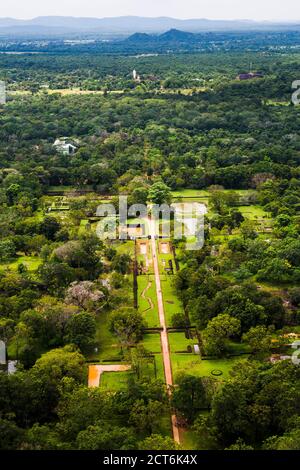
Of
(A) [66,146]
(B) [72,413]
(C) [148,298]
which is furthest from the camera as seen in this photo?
(A) [66,146]

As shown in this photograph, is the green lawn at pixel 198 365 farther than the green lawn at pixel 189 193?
No

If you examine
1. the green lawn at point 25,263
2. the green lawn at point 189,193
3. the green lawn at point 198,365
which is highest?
the green lawn at point 189,193

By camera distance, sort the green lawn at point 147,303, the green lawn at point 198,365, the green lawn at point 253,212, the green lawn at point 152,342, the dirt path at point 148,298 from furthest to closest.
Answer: the green lawn at point 253,212 < the dirt path at point 148,298 < the green lawn at point 147,303 < the green lawn at point 152,342 < the green lawn at point 198,365

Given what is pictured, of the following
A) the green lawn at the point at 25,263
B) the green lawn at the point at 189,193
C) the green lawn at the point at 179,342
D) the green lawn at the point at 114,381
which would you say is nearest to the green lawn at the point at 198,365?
the green lawn at the point at 179,342

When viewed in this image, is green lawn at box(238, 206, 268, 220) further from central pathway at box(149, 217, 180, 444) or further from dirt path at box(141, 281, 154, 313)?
dirt path at box(141, 281, 154, 313)

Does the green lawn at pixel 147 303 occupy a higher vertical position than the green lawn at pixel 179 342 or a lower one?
higher

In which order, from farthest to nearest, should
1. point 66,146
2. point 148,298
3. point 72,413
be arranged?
point 66,146 → point 148,298 → point 72,413

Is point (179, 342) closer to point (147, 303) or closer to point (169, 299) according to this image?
point (147, 303)

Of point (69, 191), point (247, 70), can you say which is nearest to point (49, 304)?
point (69, 191)

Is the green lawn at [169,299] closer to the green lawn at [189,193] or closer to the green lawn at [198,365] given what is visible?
the green lawn at [198,365]

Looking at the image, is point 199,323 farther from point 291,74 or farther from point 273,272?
point 291,74

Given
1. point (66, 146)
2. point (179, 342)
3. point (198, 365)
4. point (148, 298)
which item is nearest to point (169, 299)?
point (148, 298)
